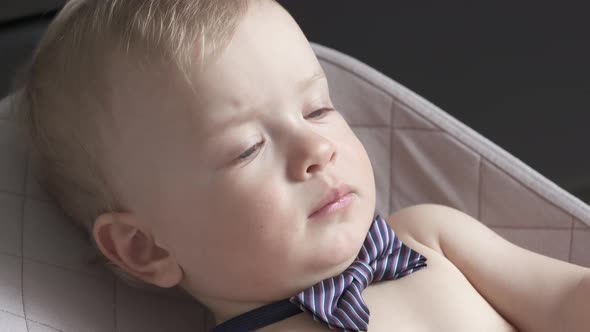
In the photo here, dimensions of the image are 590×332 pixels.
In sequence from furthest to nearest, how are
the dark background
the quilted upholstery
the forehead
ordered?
the dark background → the quilted upholstery → the forehead

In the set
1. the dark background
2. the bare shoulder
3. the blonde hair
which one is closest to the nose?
the blonde hair

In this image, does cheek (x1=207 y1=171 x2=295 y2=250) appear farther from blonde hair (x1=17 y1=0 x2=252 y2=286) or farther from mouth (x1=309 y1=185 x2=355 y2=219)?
blonde hair (x1=17 y1=0 x2=252 y2=286)

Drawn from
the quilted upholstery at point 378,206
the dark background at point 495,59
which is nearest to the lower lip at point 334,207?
the quilted upholstery at point 378,206

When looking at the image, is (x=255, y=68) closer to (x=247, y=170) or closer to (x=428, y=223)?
(x=247, y=170)

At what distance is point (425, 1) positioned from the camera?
1.42 meters

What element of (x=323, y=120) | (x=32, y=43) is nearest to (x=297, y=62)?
(x=323, y=120)

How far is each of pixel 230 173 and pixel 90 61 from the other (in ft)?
0.66

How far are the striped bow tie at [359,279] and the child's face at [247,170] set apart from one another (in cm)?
2

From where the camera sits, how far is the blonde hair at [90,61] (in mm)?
841

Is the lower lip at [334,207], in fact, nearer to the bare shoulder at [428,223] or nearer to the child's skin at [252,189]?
the child's skin at [252,189]

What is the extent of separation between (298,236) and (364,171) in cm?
12

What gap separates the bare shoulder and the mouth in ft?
0.69

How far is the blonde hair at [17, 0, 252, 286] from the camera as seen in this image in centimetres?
84

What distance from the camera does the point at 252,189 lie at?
832 millimetres
